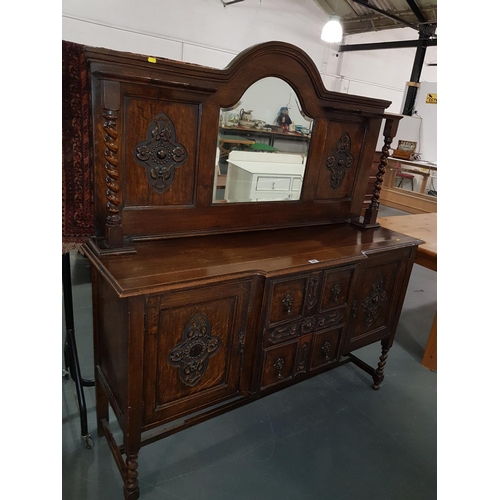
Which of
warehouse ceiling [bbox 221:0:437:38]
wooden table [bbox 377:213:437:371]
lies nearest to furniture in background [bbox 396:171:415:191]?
warehouse ceiling [bbox 221:0:437:38]

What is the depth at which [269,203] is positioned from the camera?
1.91 meters

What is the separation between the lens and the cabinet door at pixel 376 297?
1939mm

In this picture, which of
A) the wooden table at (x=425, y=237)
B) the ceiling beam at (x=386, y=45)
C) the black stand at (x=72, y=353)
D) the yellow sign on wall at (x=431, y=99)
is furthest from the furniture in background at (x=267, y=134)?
the yellow sign on wall at (x=431, y=99)

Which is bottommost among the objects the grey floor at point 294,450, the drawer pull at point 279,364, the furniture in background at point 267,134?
the grey floor at point 294,450

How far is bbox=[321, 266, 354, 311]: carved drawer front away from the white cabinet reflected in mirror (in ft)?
1.58

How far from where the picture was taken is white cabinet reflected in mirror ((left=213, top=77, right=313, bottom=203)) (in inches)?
65.8

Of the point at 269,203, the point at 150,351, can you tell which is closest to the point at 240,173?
the point at 269,203

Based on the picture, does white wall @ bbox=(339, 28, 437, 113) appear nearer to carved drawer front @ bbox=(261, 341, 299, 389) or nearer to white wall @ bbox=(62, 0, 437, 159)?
white wall @ bbox=(62, 0, 437, 159)

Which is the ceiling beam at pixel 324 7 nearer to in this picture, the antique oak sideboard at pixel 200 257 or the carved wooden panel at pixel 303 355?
the antique oak sideboard at pixel 200 257

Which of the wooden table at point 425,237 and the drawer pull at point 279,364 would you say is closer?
the drawer pull at point 279,364

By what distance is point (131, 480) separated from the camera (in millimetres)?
1521

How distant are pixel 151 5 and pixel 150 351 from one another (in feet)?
19.9

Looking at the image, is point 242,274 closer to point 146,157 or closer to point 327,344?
point 146,157

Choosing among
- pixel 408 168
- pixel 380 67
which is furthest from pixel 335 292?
pixel 380 67
